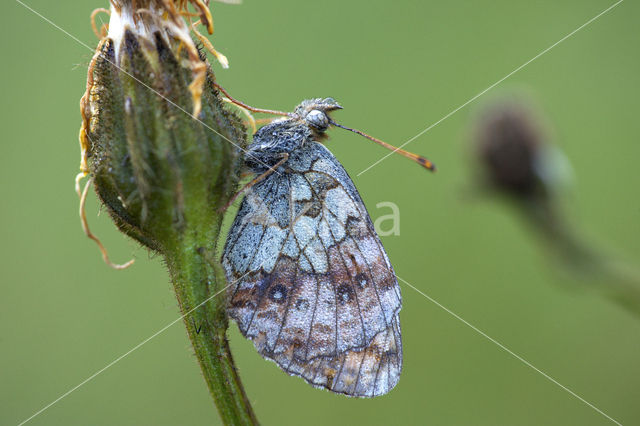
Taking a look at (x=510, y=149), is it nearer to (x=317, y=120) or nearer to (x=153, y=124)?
(x=153, y=124)

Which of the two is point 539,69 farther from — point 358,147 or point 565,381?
point 565,381

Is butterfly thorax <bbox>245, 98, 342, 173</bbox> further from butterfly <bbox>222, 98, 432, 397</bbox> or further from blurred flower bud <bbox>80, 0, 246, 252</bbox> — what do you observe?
blurred flower bud <bbox>80, 0, 246, 252</bbox>

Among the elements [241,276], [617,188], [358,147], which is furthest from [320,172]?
[617,188]

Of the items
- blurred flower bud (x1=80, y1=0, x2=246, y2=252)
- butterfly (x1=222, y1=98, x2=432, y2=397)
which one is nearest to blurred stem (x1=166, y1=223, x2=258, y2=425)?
blurred flower bud (x1=80, y1=0, x2=246, y2=252)

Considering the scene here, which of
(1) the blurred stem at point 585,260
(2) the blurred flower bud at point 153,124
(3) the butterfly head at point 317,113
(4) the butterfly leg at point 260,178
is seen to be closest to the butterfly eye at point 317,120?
(3) the butterfly head at point 317,113

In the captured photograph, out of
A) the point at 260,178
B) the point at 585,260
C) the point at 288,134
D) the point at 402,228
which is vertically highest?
the point at 288,134

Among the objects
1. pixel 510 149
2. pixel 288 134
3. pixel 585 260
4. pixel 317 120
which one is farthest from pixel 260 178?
pixel 585 260
